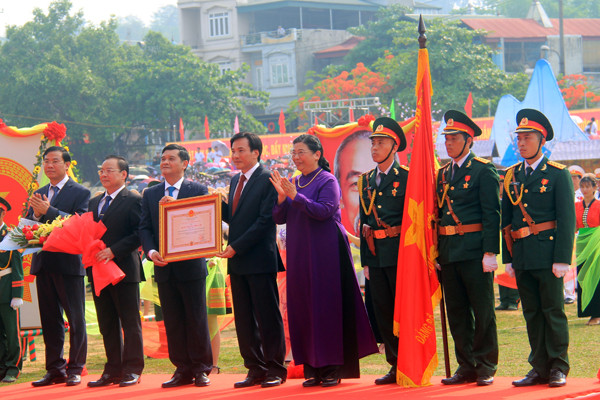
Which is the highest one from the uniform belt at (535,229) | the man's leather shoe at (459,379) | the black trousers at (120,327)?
the uniform belt at (535,229)

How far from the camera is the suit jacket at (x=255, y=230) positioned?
6398mm

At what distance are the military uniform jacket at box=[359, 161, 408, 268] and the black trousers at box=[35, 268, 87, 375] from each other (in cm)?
245

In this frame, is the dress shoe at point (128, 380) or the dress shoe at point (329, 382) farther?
the dress shoe at point (128, 380)

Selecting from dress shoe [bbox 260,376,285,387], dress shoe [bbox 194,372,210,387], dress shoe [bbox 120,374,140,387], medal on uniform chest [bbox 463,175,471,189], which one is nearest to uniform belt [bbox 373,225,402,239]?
medal on uniform chest [bbox 463,175,471,189]

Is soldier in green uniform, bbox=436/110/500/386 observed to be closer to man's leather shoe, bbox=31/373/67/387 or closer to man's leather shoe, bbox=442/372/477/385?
man's leather shoe, bbox=442/372/477/385

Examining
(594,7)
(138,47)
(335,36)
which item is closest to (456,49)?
(335,36)

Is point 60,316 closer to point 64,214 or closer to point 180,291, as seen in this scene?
point 64,214

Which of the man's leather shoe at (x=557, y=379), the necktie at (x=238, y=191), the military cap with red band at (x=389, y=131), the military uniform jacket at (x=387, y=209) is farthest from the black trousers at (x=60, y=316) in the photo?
the man's leather shoe at (x=557, y=379)

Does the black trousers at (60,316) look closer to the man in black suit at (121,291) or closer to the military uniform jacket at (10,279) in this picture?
the man in black suit at (121,291)

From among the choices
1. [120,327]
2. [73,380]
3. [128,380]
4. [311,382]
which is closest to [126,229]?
[120,327]

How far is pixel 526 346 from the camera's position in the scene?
879 cm

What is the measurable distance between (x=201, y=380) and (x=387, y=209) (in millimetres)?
1859

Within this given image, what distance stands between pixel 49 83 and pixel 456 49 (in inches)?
773

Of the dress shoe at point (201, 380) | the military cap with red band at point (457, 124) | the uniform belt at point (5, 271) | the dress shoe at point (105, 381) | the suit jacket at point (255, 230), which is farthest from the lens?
the uniform belt at point (5, 271)
